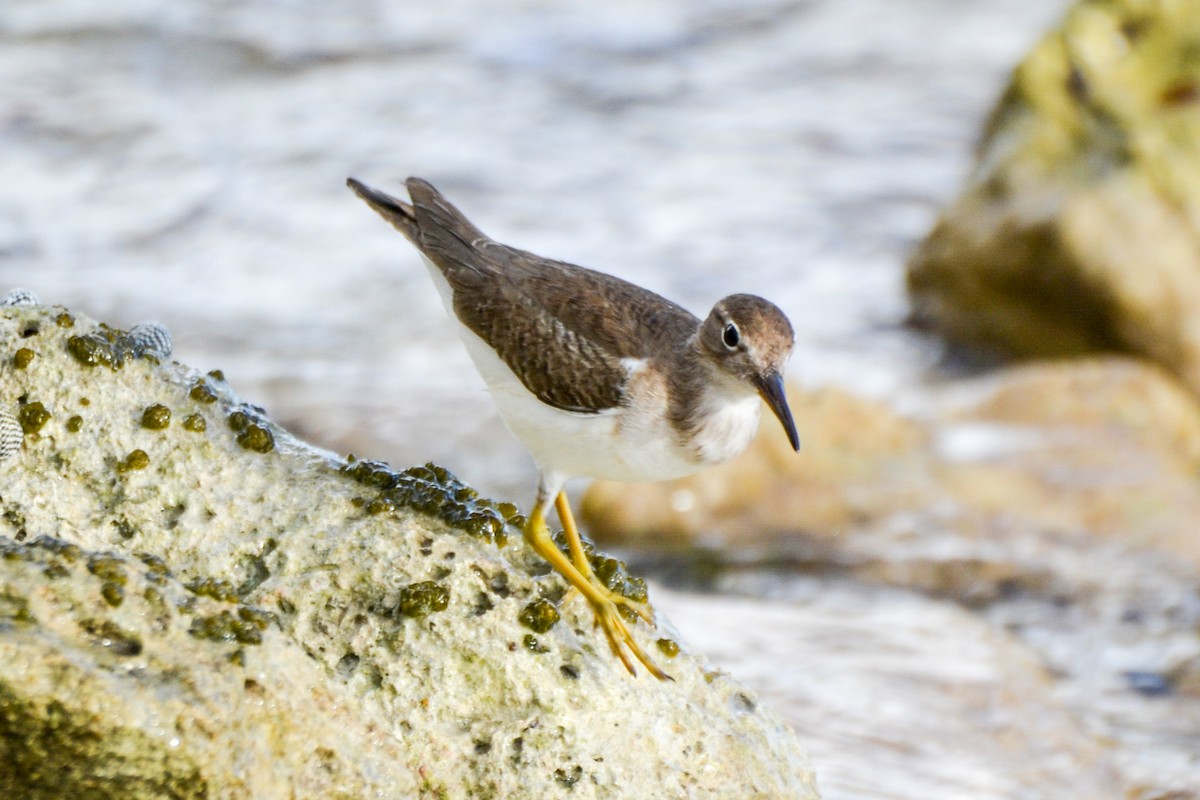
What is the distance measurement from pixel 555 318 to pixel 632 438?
0.66 m

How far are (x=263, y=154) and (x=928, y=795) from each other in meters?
12.9

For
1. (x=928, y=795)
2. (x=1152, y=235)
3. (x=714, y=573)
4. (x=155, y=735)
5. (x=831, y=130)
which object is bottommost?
(x=155, y=735)

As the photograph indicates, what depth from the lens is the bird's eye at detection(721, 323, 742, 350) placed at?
16.2ft

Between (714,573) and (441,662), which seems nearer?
(441,662)

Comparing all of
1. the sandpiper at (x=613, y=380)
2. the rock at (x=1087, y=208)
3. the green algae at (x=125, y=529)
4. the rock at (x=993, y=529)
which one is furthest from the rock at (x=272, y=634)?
the rock at (x=1087, y=208)

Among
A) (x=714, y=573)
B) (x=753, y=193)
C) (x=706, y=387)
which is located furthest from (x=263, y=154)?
(x=706, y=387)

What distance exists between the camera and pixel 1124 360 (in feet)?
37.9

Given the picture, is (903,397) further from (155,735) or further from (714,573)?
(155,735)

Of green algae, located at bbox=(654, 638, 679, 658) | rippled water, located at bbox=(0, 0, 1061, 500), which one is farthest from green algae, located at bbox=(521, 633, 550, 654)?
rippled water, located at bbox=(0, 0, 1061, 500)

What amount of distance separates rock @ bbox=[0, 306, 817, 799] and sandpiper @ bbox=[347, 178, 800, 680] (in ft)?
1.00

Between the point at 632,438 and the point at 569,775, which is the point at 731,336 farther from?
the point at 569,775

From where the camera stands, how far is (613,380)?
16.6 feet

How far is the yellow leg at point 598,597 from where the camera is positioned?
183 inches

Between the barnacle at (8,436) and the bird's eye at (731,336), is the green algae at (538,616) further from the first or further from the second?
the barnacle at (8,436)
